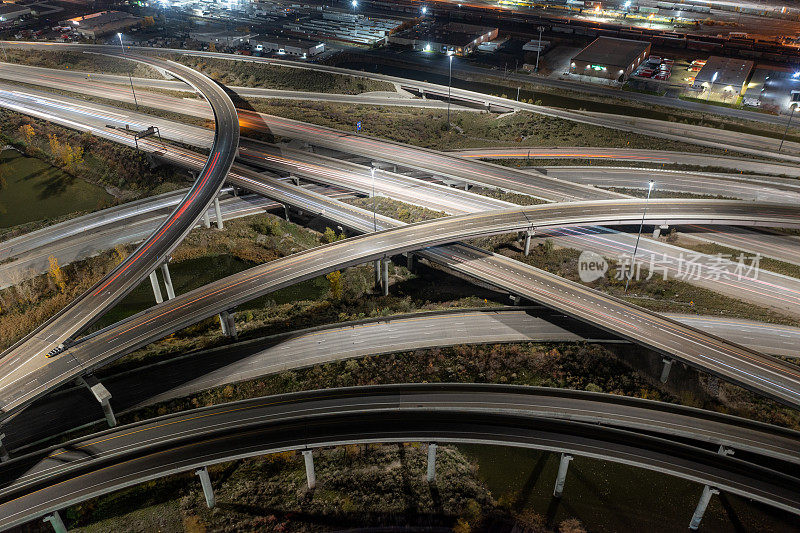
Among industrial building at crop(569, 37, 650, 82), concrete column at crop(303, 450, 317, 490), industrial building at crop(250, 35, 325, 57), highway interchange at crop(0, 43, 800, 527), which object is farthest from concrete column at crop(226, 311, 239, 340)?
industrial building at crop(569, 37, 650, 82)

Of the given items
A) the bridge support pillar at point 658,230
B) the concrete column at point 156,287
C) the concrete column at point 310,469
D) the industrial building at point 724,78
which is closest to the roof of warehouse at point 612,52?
the industrial building at point 724,78

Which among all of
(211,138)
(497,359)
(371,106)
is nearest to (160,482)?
(497,359)

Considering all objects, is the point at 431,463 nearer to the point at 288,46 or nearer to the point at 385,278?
the point at 385,278

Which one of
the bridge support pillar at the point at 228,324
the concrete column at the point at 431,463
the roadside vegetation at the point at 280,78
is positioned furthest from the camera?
the roadside vegetation at the point at 280,78

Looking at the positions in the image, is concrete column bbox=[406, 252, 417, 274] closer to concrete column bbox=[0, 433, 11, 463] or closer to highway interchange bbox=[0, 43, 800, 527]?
highway interchange bbox=[0, 43, 800, 527]

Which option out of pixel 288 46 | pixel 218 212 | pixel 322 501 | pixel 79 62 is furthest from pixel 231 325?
pixel 79 62

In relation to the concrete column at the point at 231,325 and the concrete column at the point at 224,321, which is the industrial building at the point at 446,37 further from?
the concrete column at the point at 224,321
